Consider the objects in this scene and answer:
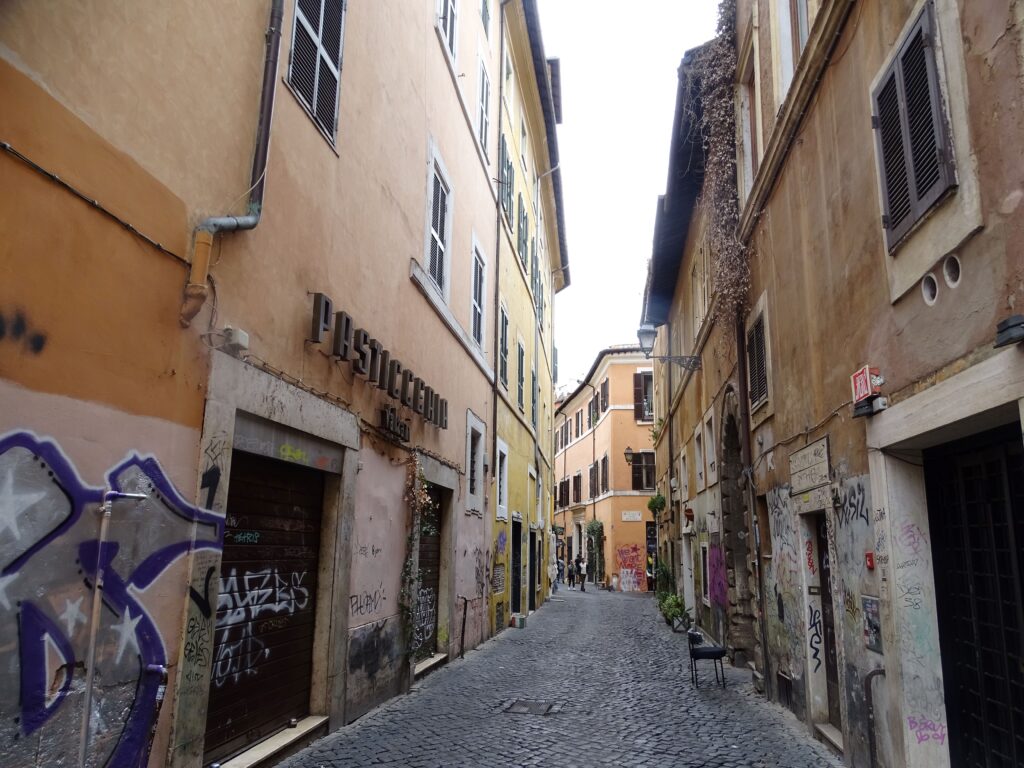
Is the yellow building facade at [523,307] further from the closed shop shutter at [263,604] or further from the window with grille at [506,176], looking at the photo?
the closed shop shutter at [263,604]

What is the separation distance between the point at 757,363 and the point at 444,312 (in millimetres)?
4041

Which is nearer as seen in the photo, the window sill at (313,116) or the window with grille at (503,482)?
the window sill at (313,116)

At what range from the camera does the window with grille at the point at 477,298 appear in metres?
12.6

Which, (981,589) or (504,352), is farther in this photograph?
(504,352)

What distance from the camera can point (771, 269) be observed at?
8.14 meters

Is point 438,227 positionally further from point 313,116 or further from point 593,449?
point 593,449

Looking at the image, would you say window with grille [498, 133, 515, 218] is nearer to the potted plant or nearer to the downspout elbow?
the potted plant

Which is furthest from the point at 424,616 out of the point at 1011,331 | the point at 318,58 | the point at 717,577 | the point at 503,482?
the point at 1011,331

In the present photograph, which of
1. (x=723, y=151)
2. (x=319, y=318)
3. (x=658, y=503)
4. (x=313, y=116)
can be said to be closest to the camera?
(x=319, y=318)

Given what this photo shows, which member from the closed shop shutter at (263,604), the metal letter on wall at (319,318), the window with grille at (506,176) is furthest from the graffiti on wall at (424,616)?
the window with grille at (506,176)

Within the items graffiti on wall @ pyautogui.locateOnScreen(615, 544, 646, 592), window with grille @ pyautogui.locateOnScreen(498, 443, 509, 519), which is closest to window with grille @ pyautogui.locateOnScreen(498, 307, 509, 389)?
window with grille @ pyautogui.locateOnScreen(498, 443, 509, 519)

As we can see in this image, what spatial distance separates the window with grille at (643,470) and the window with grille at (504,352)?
19.1 m

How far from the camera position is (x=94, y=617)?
365 cm

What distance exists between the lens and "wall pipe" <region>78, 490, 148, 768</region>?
3.57m
